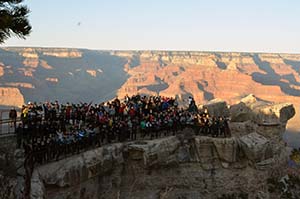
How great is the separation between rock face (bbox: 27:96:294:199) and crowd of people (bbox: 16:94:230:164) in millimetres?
619

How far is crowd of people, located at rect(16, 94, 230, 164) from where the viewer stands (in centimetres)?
1853

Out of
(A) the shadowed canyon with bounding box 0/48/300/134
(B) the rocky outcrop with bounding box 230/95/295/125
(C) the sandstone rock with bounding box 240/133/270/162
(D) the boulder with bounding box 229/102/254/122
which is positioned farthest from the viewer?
(A) the shadowed canyon with bounding box 0/48/300/134

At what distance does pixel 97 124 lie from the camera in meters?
20.9

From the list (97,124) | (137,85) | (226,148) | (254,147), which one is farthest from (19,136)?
(137,85)

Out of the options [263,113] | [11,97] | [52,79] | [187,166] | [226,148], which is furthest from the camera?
[52,79]

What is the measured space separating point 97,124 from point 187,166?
5.43 metres

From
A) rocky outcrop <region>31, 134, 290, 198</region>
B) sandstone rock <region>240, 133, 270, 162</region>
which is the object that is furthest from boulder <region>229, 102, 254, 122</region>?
sandstone rock <region>240, 133, 270, 162</region>

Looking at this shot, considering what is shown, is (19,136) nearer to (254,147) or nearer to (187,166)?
(187,166)

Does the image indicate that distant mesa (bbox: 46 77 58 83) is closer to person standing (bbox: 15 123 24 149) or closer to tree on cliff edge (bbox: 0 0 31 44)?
person standing (bbox: 15 123 24 149)

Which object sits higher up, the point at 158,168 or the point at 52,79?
the point at 52,79

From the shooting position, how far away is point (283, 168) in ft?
80.4

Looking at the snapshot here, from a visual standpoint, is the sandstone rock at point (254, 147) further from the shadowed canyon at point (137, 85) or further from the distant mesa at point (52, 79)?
the distant mesa at point (52, 79)

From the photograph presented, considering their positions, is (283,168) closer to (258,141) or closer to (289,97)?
(258,141)

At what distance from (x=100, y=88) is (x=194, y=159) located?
510 ft
